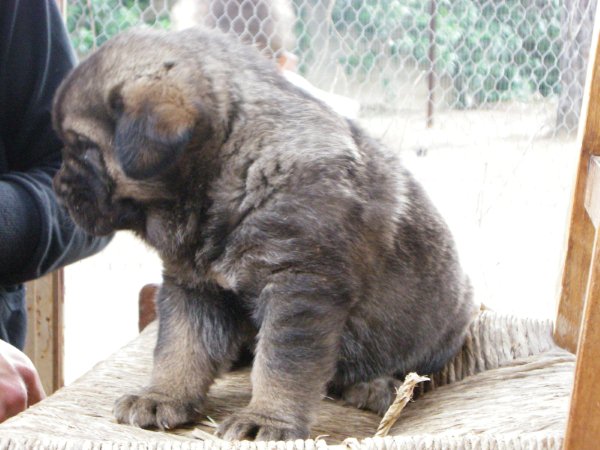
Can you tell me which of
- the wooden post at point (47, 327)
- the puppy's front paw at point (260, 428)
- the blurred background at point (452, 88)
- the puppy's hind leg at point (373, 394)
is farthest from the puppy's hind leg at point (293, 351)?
the blurred background at point (452, 88)

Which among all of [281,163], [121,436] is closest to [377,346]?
[281,163]

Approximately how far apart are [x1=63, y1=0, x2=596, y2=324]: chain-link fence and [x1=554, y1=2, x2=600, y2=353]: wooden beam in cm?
139

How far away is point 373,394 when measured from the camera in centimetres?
181

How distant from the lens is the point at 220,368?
1.80 metres

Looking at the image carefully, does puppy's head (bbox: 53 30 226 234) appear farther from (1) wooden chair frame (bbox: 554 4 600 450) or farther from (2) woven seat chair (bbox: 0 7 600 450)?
(1) wooden chair frame (bbox: 554 4 600 450)

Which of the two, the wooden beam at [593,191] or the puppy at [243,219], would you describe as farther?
the puppy at [243,219]

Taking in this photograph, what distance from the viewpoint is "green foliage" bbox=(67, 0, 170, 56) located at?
3.32 m

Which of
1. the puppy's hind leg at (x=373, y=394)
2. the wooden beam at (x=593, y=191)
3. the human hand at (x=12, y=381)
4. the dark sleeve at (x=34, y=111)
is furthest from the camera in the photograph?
the dark sleeve at (x=34, y=111)

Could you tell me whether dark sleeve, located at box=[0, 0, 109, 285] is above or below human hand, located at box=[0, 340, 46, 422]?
above

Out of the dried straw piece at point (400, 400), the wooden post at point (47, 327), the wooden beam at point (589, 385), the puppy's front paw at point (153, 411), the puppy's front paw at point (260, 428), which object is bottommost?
the wooden post at point (47, 327)

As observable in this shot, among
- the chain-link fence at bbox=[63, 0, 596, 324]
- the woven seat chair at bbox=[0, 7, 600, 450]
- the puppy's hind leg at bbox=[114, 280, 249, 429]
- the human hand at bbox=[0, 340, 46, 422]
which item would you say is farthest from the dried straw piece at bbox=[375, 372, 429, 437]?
the chain-link fence at bbox=[63, 0, 596, 324]

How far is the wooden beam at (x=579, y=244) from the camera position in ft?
5.40

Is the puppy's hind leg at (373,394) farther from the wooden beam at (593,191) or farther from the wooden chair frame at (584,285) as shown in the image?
the wooden beam at (593,191)

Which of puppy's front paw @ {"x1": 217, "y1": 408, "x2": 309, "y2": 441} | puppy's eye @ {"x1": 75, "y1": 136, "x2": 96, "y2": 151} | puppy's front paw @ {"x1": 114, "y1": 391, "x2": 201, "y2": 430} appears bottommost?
puppy's front paw @ {"x1": 114, "y1": 391, "x2": 201, "y2": 430}
